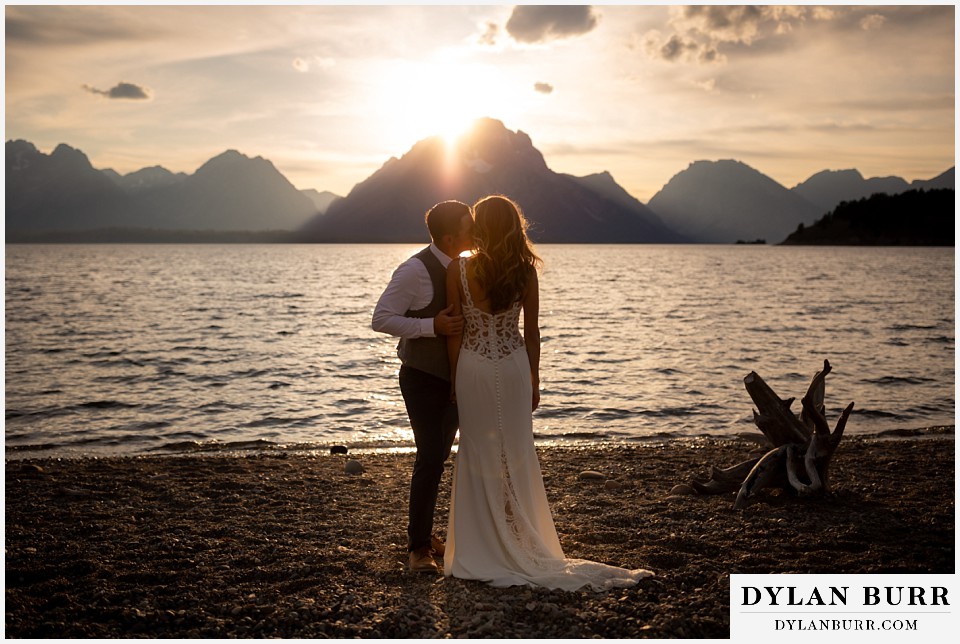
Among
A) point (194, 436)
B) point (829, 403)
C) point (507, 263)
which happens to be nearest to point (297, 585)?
point (507, 263)

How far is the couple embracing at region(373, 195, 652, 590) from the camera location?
18.5 feet

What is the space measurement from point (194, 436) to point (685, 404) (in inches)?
416

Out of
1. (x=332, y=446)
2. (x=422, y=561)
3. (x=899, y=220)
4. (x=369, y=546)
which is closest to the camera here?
(x=422, y=561)

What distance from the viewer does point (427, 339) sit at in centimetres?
589

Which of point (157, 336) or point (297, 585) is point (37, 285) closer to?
point (157, 336)

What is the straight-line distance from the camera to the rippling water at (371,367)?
15.4 metres

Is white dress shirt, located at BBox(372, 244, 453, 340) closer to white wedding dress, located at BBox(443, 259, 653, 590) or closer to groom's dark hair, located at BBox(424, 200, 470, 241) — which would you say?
groom's dark hair, located at BBox(424, 200, 470, 241)

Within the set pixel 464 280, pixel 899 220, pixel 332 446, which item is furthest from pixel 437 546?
pixel 899 220

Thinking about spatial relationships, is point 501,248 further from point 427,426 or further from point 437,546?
point 437,546

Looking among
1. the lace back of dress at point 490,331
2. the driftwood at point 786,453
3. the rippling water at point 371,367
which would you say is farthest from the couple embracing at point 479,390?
the rippling water at point 371,367

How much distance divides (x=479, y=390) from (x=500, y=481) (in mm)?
761

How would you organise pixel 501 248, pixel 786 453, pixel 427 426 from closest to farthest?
pixel 501 248, pixel 427 426, pixel 786 453

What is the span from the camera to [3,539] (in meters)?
7.16

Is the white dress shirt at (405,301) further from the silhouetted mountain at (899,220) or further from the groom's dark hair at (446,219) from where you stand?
the silhouetted mountain at (899,220)
